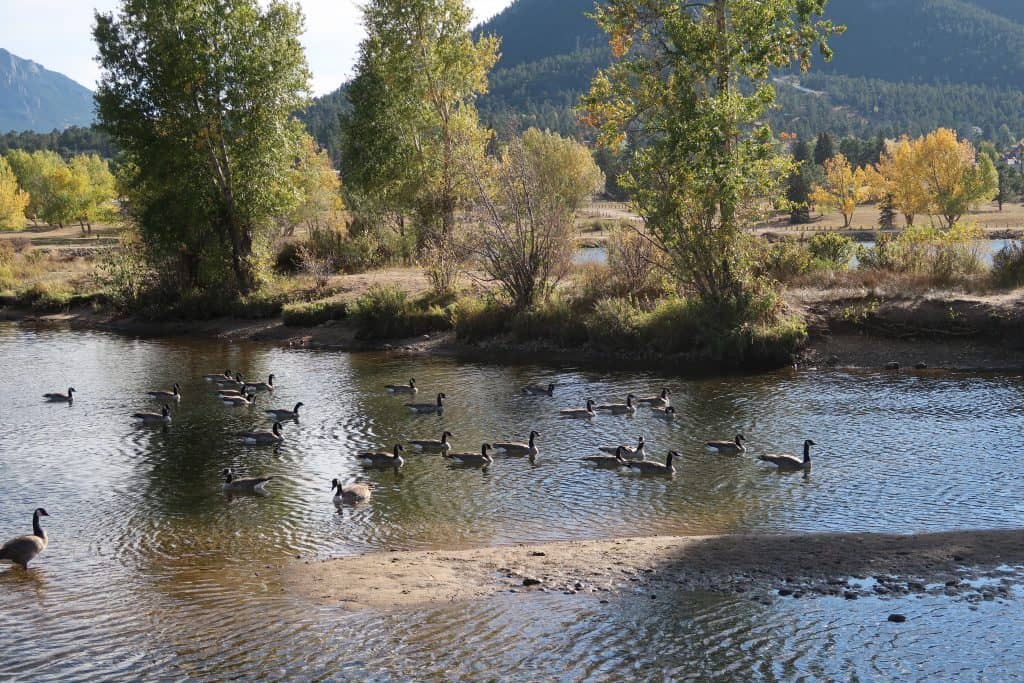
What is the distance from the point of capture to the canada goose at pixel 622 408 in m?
26.4

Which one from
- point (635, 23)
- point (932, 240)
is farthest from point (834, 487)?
point (932, 240)

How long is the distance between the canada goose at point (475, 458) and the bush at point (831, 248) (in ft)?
80.7

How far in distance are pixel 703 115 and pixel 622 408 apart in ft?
39.8

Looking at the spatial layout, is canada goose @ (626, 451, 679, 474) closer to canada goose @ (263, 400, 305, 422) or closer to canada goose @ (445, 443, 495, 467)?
canada goose @ (445, 443, 495, 467)

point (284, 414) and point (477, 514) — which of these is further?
point (284, 414)

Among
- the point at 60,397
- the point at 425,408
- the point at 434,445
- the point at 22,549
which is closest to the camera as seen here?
the point at 22,549

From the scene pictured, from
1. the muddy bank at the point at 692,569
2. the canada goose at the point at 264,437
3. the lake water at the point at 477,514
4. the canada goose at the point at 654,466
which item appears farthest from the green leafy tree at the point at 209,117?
the muddy bank at the point at 692,569

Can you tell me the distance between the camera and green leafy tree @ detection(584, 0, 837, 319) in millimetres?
32781

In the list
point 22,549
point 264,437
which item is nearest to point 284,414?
point 264,437

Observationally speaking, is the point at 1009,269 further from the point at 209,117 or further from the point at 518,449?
the point at 209,117

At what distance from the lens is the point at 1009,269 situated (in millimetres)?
36000

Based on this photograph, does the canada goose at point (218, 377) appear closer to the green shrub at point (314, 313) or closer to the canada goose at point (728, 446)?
the green shrub at point (314, 313)

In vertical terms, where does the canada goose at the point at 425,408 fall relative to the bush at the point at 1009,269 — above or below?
below

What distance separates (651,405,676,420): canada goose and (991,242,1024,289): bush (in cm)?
1691
